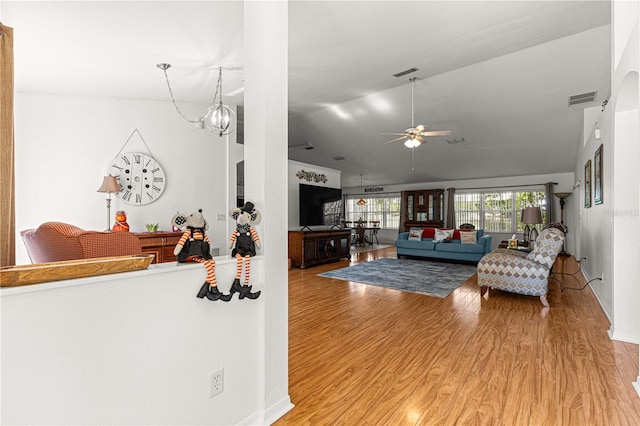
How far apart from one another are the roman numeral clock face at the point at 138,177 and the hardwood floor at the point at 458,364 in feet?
8.98

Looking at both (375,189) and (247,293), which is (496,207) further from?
(247,293)

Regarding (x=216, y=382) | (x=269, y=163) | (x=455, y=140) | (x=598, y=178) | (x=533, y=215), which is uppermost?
(x=455, y=140)

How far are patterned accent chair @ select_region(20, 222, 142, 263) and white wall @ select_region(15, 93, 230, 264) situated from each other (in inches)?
114

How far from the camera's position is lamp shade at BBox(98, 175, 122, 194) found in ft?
12.9

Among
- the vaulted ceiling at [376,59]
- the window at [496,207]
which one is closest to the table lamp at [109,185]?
the vaulted ceiling at [376,59]

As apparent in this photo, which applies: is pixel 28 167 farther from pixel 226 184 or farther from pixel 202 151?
pixel 226 184

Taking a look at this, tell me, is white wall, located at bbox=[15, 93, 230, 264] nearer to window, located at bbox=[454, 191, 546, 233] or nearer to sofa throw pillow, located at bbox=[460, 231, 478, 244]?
sofa throw pillow, located at bbox=[460, 231, 478, 244]

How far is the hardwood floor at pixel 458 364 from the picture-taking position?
5.80ft

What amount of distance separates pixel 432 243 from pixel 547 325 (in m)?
4.30

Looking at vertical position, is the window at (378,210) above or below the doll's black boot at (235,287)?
above

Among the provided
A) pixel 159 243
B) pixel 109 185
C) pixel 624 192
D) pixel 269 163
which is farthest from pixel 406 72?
pixel 109 185

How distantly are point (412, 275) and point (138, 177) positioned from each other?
489cm

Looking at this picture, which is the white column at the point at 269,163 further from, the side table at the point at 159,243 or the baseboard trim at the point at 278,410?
the side table at the point at 159,243

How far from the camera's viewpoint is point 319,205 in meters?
7.61
